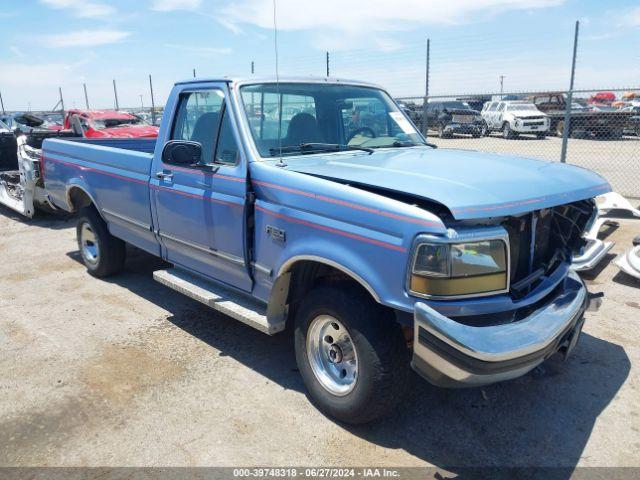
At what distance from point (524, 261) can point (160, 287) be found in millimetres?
3973

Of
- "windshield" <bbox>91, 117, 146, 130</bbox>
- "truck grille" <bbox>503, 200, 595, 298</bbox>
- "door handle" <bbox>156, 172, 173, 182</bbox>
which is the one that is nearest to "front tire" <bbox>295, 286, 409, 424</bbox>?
"truck grille" <bbox>503, 200, 595, 298</bbox>

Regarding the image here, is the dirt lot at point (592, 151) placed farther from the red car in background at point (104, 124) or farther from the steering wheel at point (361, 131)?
the steering wheel at point (361, 131)

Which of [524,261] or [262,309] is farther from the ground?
[524,261]

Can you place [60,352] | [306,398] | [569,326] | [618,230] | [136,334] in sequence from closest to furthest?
[569,326] → [306,398] → [60,352] → [136,334] → [618,230]

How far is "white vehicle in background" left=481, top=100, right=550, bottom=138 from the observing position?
2078 centimetres

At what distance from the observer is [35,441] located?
10.3 feet

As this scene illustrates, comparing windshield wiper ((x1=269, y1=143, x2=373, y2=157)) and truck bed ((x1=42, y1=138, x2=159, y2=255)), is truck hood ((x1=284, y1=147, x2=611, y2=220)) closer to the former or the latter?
windshield wiper ((x1=269, y1=143, x2=373, y2=157))

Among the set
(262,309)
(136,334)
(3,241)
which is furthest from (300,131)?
(3,241)

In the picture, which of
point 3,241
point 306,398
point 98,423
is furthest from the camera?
point 3,241

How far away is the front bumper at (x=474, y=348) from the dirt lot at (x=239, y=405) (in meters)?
0.64

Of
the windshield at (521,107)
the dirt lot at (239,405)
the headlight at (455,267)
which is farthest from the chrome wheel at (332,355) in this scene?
the windshield at (521,107)

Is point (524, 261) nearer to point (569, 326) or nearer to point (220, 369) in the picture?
point (569, 326)

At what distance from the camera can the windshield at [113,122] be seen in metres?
11.9

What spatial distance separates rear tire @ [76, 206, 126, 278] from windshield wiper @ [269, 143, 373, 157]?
2.87m
